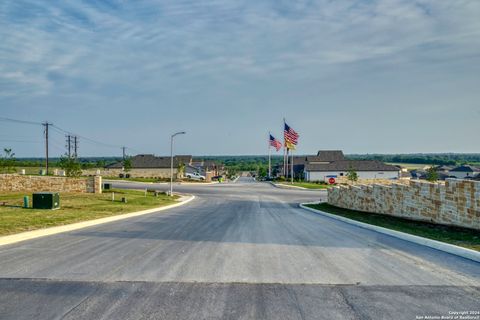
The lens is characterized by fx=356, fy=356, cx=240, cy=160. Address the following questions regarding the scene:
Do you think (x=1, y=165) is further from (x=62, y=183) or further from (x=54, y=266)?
(x=54, y=266)

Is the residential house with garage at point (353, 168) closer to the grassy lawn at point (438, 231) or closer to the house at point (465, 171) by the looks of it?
the house at point (465, 171)

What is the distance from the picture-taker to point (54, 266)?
898 cm

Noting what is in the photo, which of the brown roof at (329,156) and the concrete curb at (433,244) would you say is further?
the brown roof at (329,156)

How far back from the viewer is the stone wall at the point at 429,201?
13.8m

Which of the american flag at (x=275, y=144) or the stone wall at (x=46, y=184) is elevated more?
the american flag at (x=275, y=144)

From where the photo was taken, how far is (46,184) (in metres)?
36.0

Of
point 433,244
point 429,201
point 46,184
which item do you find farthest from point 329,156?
point 433,244

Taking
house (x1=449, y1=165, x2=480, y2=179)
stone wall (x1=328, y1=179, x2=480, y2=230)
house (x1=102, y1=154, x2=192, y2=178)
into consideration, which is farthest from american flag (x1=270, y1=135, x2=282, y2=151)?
house (x1=449, y1=165, x2=480, y2=179)

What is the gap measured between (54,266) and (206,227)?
27.0ft

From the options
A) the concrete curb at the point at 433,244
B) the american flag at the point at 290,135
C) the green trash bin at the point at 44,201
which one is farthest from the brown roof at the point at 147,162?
the concrete curb at the point at 433,244

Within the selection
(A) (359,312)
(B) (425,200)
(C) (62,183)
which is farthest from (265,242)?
(C) (62,183)

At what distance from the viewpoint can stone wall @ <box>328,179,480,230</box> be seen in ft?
45.1

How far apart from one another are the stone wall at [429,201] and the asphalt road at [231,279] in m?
3.50

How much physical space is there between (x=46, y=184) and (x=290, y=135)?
3549 centimetres
